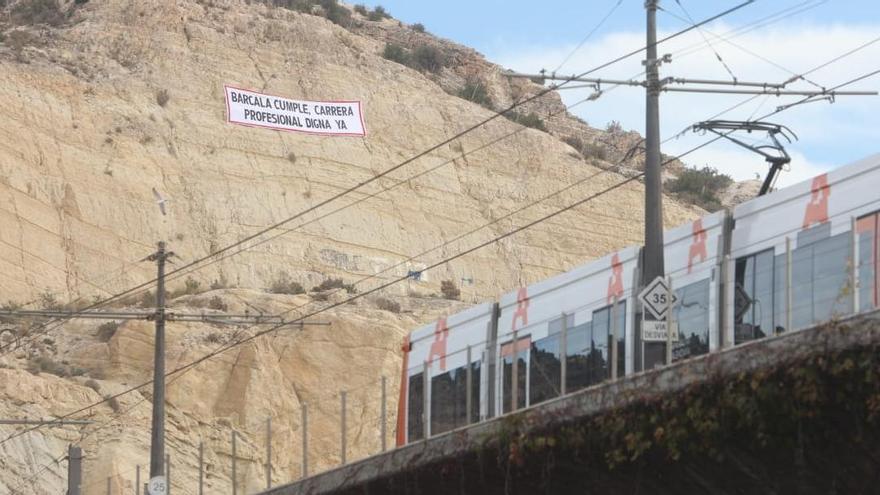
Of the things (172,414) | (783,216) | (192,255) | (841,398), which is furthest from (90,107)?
(841,398)

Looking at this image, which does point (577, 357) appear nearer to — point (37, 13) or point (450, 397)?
point (450, 397)

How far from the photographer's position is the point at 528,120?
8662cm

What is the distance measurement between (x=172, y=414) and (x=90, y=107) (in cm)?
2106

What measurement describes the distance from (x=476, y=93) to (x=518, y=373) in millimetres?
60981

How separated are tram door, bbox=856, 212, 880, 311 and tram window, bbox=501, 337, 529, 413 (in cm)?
700

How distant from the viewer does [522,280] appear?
72125mm

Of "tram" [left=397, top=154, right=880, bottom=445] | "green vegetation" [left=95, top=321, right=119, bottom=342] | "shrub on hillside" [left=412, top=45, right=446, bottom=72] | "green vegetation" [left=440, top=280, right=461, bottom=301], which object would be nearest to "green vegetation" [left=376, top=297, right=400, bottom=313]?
"green vegetation" [left=440, top=280, right=461, bottom=301]

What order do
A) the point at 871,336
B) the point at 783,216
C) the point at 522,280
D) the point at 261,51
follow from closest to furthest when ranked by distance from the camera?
the point at 871,336 → the point at 783,216 → the point at 522,280 → the point at 261,51

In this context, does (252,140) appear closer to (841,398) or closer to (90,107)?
(90,107)

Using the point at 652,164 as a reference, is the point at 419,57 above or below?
above

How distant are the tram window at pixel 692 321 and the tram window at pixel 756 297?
1.06 metres


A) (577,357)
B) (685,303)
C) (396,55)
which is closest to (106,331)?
(396,55)

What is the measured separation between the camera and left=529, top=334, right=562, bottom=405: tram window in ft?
81.6

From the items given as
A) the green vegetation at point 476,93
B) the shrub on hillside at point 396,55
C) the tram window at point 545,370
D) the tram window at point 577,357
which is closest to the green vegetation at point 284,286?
the shrub on hillside at point 396,55
